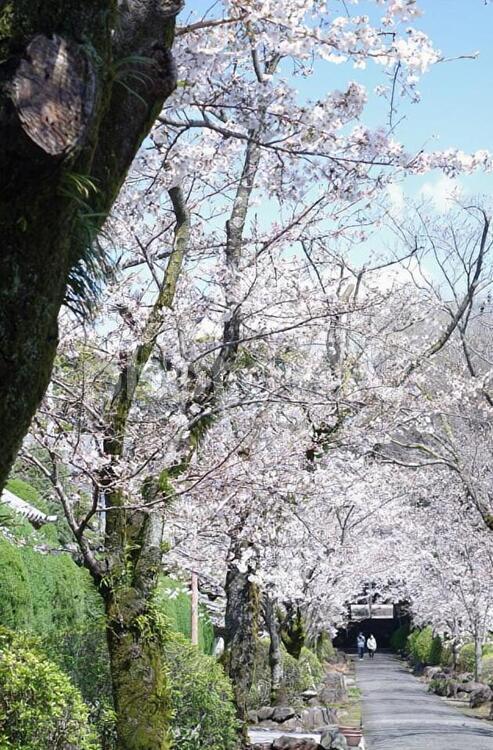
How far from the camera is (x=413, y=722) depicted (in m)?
16.8

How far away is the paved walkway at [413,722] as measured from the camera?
13586 mm

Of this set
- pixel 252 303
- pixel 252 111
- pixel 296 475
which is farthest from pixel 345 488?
pixel 252 111

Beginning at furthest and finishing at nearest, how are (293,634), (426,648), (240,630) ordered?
1. (426,648)
2. (293,634)
3. (240,630)

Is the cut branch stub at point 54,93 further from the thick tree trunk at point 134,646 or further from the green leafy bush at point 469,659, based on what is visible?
the green leafy bush at point 469,659

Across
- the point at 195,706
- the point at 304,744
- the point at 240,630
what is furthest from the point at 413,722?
the point at 195,706

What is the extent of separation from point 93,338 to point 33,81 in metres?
4.92

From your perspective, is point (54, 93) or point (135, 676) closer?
point (54, 93)

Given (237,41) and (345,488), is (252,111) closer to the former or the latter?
(237,41)

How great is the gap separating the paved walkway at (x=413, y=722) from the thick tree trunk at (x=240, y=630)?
145 inches

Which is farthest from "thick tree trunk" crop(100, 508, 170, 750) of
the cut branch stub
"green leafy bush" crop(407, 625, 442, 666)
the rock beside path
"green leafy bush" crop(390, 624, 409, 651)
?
"green leafy bush" crop(390, 624, 409, 651)

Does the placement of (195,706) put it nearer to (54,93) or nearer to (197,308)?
(197,308)

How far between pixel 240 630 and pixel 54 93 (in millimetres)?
9979

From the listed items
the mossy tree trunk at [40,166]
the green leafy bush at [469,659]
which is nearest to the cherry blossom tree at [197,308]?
the mossy tree trunk at [40,166]

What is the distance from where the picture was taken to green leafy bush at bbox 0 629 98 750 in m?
5.09
